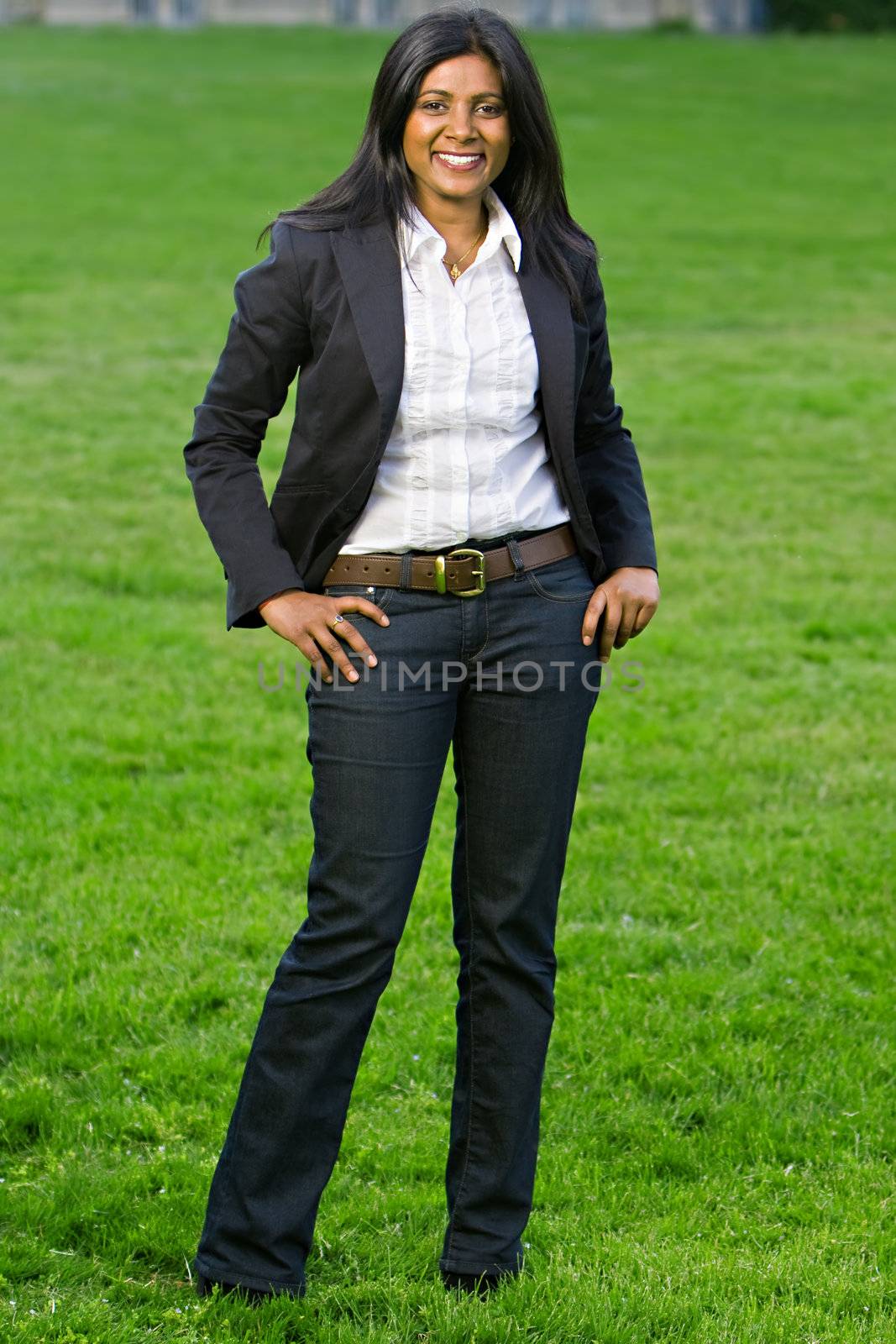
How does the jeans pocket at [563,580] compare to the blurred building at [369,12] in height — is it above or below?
below

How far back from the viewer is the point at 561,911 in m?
5.39

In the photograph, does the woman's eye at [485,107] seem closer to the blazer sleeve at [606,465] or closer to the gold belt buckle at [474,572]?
the blazer sleeve at [606,465]

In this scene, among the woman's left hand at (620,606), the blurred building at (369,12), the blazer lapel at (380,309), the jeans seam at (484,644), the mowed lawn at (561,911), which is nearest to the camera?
the blazer lapel at (380,309)

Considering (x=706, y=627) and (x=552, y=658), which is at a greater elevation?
(x=552, y=658)

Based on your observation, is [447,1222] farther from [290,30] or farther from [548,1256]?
[290,30]

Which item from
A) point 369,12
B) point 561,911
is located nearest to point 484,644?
point 561,911

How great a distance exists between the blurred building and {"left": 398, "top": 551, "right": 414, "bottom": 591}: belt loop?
46134 millimetres

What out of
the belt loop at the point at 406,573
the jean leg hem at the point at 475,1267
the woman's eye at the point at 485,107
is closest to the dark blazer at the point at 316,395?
the belt loop at the point at 406,573

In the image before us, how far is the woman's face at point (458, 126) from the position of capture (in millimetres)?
3127

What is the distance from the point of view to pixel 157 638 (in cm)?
785

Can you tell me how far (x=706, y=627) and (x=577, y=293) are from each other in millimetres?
4953

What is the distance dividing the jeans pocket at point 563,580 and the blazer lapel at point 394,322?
0.20 m

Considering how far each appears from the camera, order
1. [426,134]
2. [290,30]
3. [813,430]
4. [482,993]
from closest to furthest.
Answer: [426,134]
[482,993]
[813,430]
[290,30]

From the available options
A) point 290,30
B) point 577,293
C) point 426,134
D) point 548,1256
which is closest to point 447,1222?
point 548,1256
